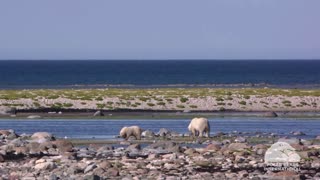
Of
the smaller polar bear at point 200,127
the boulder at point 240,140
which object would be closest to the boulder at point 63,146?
the boulder at point 240,140

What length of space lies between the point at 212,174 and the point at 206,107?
4417 centimetres

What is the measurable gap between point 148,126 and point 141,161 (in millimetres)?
22878

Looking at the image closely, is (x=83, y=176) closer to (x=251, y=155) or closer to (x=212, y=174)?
(x=212, y=174)

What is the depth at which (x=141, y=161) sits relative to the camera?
1329 inches

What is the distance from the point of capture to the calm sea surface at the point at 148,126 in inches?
2023

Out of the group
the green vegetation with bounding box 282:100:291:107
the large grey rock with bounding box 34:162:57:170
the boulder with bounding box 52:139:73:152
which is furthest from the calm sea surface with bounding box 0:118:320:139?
the large grey rock with bounding box 34:162:57:170

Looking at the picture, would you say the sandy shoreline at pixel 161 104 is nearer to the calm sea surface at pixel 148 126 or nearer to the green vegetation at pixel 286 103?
the green vegetation at pixel 286 103

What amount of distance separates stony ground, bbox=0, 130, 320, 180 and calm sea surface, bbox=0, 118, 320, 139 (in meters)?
7.97

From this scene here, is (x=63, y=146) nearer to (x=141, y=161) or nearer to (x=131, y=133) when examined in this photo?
(x=141, y=161)

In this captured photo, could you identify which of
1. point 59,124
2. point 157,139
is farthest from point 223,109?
point 157,139

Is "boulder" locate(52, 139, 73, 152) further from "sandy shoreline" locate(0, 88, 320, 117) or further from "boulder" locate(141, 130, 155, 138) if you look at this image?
"sandy shoreline" locate(0, 88, 320, 117)

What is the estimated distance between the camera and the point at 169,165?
32.3 meters

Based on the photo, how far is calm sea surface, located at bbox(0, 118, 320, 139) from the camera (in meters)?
51.4

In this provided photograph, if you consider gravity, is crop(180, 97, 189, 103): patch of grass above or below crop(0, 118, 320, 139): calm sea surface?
above
